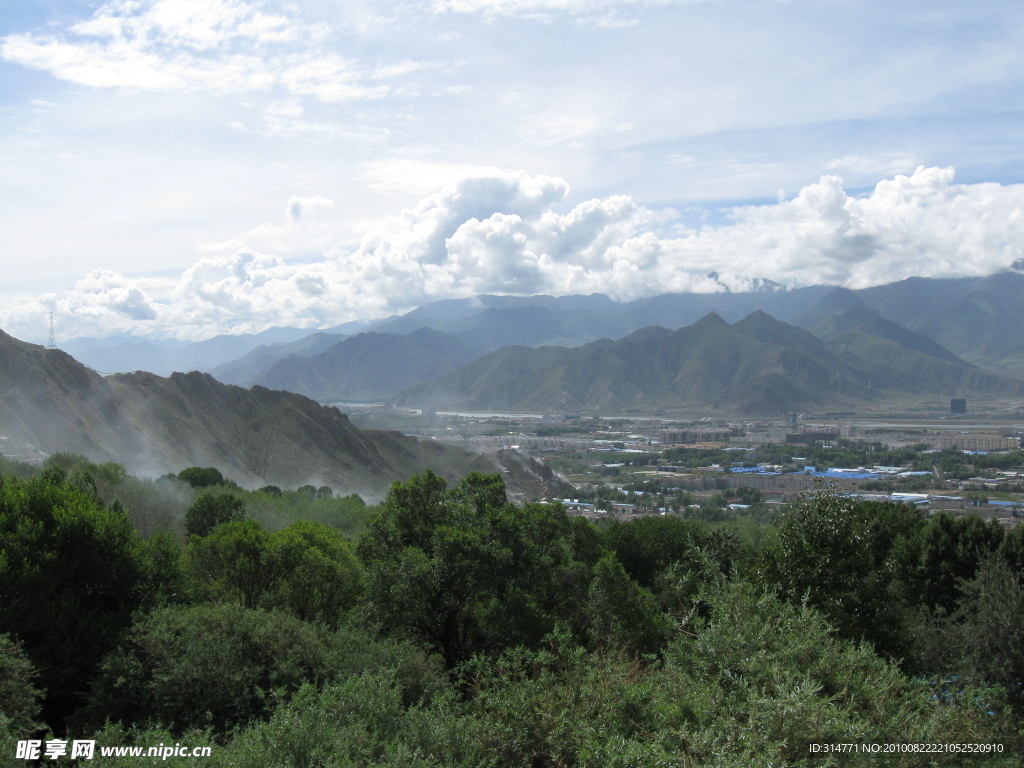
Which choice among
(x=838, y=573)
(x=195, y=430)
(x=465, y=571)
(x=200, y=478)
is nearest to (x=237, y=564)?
(x=465, y=571)

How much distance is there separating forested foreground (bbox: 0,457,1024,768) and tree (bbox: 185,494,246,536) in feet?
33.3

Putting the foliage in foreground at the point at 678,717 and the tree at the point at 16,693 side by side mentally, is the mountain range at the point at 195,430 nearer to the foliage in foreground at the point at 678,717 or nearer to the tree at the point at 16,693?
the tree at the point at 16,693

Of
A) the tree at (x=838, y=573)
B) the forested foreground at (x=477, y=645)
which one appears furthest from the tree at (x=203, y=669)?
the tree at (x=838, y=573)

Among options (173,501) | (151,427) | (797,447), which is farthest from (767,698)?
(797,447)

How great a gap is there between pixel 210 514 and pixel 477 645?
21.8 m

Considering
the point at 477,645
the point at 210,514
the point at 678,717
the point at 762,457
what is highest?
the point at 678,717

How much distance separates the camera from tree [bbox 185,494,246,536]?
3300 cm

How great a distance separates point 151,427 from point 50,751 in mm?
67114

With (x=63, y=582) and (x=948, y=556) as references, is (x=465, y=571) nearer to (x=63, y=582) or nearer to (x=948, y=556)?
(x=63, y=582)

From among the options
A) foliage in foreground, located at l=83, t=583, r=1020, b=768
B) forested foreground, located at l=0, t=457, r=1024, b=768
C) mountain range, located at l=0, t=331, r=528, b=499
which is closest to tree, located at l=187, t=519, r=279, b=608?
forested foreground, located at l=0, t=457, r=1024, b=768

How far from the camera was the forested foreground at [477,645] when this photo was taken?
8391 millimetres

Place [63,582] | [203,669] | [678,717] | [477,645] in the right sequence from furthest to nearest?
[477,645] < [63,582] < [203,669] < [678,717]

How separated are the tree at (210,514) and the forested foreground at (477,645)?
1014 centimetres

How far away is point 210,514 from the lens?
33.3 m
